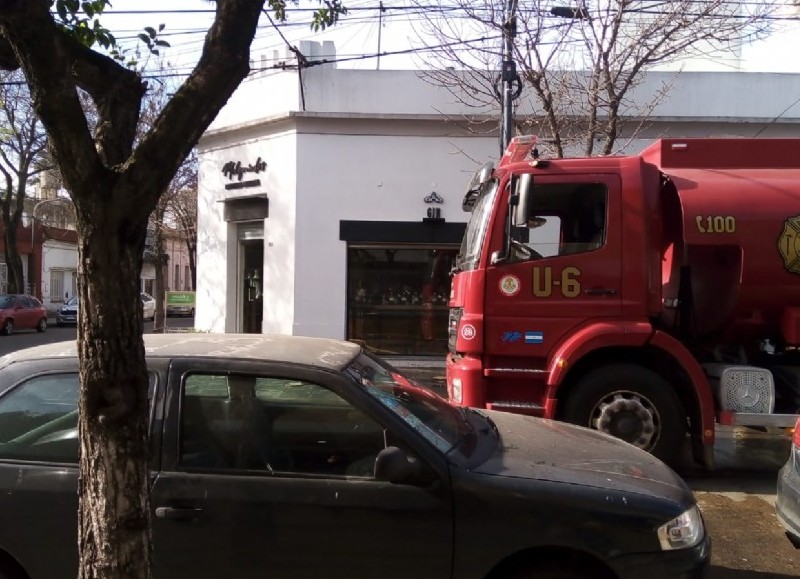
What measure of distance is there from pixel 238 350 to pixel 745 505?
179 inches

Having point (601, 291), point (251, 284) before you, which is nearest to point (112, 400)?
point (601, 291)

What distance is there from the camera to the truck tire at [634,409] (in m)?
6.11

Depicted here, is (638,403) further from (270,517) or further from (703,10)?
(703,10)

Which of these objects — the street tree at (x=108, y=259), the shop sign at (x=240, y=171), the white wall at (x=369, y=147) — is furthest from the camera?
the shop sign at (x=240, y=171)

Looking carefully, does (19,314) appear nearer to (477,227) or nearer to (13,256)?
(13,256)

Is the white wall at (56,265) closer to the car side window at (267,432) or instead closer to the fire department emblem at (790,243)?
the fire department emblem at (790,243)

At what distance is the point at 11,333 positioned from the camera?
24734 millimetres

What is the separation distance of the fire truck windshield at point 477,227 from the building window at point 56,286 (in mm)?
A: 39272

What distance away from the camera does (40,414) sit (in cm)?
339

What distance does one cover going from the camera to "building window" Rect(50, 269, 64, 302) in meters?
40.6

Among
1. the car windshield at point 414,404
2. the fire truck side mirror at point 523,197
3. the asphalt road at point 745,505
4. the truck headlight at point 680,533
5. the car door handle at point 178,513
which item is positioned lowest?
the asphalt road at point 745,505

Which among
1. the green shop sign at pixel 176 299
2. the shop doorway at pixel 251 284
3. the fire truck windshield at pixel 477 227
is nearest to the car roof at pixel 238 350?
the fire truck windshield at pixel 477 227

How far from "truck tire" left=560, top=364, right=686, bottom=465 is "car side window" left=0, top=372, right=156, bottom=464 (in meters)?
4.06

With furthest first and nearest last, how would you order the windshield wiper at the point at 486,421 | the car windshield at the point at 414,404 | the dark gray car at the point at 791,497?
the dark gray car at the point at 791,497
the windshield wiper at the point at 486,421
the car windshield at the point at 414,404
